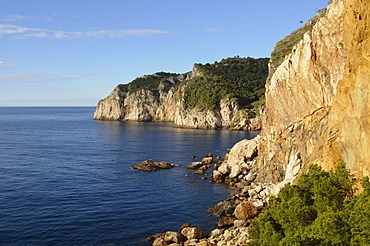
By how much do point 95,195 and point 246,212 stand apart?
2574cm

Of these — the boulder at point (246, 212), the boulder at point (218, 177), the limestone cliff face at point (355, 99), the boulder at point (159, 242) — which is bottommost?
the boulder at point (159, 242)

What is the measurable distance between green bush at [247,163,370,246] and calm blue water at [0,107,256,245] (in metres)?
18.0

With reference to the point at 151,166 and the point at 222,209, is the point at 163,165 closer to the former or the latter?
the point at 151,166

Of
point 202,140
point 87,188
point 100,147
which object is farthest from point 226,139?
point 87,188

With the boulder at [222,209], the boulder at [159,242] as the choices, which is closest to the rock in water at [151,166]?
the boulder at [222,209]

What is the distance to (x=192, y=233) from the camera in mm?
43938

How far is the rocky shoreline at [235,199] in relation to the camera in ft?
140

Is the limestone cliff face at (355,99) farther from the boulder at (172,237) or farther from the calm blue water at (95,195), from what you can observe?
the calm blue water at (95,195)

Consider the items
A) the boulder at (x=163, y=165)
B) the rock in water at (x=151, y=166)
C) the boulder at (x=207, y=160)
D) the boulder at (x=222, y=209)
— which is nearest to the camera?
the boulder at (x=222, y=209)

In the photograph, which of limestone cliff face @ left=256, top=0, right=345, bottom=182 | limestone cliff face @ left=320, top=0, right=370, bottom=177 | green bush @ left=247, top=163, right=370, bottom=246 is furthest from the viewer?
limestone cliff face @ left=256, top=0, right=345, bottom=182

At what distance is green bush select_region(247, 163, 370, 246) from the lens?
22781 millimetres

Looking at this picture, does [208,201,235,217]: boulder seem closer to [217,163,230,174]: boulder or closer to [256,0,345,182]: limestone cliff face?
[256,0,345,182]: limestone cliff face

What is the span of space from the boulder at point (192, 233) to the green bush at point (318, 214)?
12.8 meters

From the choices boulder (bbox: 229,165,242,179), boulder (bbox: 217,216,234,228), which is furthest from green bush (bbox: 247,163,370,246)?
boulder (bbox: 229,165,242,179)
